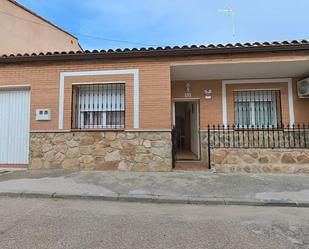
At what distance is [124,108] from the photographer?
818 cm

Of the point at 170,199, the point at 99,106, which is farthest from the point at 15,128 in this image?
the point at 170,199

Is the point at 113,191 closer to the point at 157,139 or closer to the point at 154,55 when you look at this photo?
the point at 157,139

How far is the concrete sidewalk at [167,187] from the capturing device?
510cm

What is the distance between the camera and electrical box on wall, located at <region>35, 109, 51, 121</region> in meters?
8.11

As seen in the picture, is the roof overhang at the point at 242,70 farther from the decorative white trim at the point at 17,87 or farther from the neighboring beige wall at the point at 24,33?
the neighboring beige wall at the point at 24,33

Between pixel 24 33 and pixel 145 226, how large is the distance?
12.1 meters

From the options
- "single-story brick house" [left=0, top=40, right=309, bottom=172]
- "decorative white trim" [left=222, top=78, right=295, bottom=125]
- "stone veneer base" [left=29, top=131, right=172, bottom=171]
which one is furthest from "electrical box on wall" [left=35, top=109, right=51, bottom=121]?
"decorative white trim" [left=222, top=78, right=295, bottom=125]

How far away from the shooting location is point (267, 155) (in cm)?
741

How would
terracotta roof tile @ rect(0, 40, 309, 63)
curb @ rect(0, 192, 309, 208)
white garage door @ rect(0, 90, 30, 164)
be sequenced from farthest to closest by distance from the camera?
1. white garage door @ rect(0, 90, 30, 164)
2. terracotta roof tile @ rect(0, 40, 309, 63)
3. curb @ rect(0, 192, 309, 208)

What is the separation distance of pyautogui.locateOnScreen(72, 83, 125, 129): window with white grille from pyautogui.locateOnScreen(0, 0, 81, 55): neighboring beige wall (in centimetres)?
501

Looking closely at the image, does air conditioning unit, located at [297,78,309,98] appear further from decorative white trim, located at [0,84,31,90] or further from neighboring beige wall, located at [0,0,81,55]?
neighboring beige wall, located at [0,0,81,55]

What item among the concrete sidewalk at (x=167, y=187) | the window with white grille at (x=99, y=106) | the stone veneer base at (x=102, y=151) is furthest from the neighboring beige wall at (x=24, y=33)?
the concrete sidewalk at (x=167, y=187)

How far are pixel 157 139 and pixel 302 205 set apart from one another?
4.17 m

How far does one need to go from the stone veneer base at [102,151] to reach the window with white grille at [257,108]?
3647 mm
